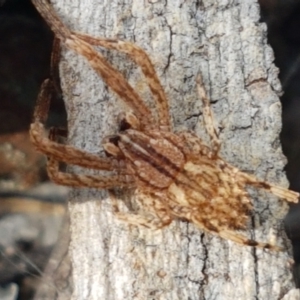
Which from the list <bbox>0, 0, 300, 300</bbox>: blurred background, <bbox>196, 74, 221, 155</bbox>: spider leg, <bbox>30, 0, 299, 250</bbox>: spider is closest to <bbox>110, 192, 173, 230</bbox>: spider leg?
<bbox>30, 0, 299, 250</bbox>: spider

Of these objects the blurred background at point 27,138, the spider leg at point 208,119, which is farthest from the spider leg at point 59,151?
the blurred background at point 27,138

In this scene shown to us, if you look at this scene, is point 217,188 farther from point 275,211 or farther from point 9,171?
point 9,171

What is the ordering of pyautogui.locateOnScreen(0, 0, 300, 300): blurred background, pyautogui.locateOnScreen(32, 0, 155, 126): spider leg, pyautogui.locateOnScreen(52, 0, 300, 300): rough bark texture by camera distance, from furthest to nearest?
pyautogui.locateOnScreen(0, 0, 300, 300): blurred background, pyautogui.locateOnScreen(32, 0, 155, 126): spider leg, pyautogui.locateOnScreen(52, 0, 300, 300): rough bark texture

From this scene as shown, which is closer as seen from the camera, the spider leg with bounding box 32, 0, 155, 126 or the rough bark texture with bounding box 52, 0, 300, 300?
the rough bark texture with bounding box 52, 0, 300, 300

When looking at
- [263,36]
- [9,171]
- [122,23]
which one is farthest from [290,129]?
[9,171]

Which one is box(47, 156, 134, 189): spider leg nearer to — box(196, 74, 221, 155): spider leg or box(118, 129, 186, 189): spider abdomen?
box(118, 129, 186, 189): spider abdomen

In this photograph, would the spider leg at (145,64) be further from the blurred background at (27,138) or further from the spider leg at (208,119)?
the blurred background at (27,138)

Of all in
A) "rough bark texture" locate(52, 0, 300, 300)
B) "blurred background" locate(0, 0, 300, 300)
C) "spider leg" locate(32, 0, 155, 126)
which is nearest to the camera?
"rough bark texture" locate(52, 0, 300, 300)

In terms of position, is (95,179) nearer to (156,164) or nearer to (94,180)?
(94,180)
